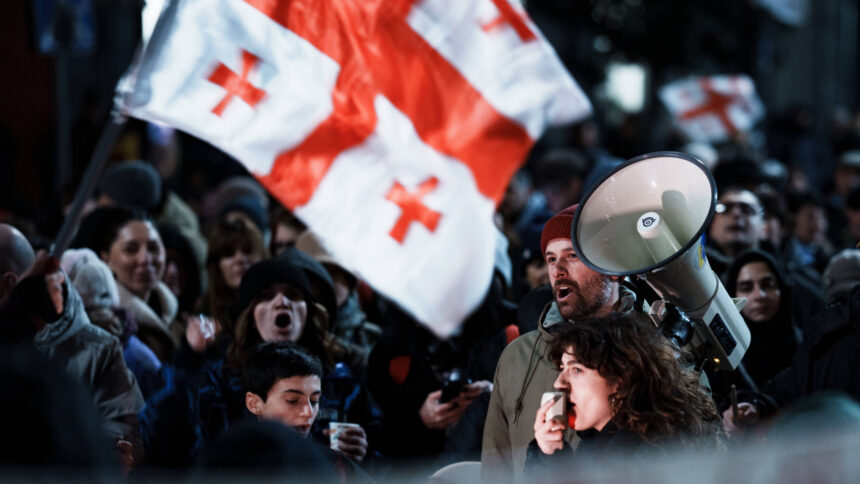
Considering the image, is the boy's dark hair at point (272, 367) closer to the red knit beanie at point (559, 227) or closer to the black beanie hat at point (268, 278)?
the black beanie hat at point (268, 278)

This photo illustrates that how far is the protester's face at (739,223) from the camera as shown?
281 inches

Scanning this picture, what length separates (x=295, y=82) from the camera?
15.2 feet

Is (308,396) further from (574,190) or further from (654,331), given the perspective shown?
(574,190)

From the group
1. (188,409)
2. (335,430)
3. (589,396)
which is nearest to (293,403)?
(335,430)

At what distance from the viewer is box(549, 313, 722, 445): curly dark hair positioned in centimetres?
350

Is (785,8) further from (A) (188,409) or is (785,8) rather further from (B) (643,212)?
(A) (188,409)

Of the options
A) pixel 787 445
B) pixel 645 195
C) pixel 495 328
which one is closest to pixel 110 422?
pixel 495 328

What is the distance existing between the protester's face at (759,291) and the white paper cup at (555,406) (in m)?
2.60

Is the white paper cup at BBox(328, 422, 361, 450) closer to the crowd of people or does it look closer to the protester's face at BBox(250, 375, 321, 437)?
the crowd of people

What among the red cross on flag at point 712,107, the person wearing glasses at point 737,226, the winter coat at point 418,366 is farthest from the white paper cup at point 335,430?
the red cross on flag at point 712,107

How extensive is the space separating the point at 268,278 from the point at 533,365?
1.57m

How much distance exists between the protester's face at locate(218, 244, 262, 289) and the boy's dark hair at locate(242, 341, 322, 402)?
2.04 meters

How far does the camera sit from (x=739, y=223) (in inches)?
281

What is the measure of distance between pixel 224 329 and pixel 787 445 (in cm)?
384
